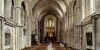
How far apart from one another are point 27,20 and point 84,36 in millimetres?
14775

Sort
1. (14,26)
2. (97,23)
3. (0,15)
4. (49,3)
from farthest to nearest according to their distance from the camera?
(49,3) < (14,26) < (0,15) < (97,23)

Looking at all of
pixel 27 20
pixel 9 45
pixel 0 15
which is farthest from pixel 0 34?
pixel 27 20

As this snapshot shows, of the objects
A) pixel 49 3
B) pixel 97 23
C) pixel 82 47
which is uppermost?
pixel 49 3

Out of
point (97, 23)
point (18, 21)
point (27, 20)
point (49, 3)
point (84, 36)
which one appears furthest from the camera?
point (49, 3)

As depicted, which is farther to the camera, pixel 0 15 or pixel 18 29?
pixel 18 29

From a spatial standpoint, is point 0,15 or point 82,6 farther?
point 82,6

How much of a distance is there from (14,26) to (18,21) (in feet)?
5.22

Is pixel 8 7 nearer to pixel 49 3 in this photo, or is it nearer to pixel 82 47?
pixel 82 47

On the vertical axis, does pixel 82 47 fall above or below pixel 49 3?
below

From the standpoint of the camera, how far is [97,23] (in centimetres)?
1264

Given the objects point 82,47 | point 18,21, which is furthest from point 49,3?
point 82,47

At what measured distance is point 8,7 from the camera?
18984 mm

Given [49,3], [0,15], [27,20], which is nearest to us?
[0,15]

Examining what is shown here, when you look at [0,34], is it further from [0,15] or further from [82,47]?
[82,47]
